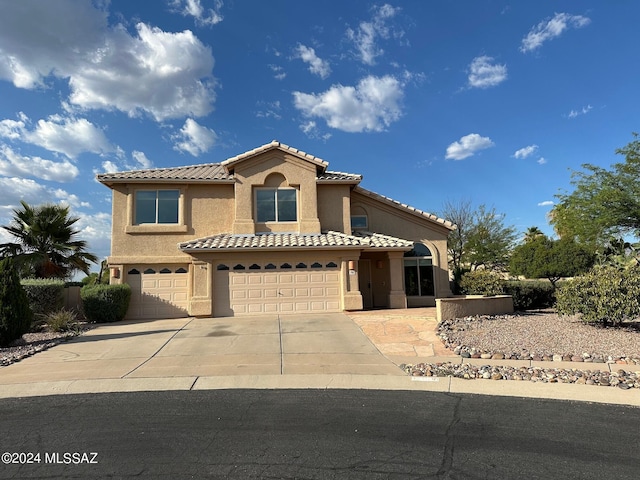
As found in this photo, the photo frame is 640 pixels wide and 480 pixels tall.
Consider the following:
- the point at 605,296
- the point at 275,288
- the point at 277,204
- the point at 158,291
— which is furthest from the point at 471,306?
the point at 158,291

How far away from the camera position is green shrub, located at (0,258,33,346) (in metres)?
10.1

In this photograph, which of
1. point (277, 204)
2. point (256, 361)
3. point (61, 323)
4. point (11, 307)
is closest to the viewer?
point (256, 361)

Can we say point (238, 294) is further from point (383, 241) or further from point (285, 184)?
point (383, 241)

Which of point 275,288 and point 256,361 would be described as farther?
point 275,288

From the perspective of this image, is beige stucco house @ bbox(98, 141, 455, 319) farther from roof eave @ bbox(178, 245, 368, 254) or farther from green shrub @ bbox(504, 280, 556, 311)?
green shrub @ bbox(504, 280, 556, 311)

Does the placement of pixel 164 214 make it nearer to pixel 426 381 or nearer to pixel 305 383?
pixel 305 383

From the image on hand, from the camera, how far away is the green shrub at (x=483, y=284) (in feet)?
50.6

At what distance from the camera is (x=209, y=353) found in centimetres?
940

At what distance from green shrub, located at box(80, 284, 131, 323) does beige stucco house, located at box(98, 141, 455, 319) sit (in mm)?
1141

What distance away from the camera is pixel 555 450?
4441mm

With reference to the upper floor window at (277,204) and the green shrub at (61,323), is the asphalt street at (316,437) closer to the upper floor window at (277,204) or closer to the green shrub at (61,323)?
the green shrub at (61,323)

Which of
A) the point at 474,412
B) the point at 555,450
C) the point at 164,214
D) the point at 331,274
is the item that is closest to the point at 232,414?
the point at 474,412

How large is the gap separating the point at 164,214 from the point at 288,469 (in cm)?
1524

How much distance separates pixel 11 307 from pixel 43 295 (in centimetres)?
455
